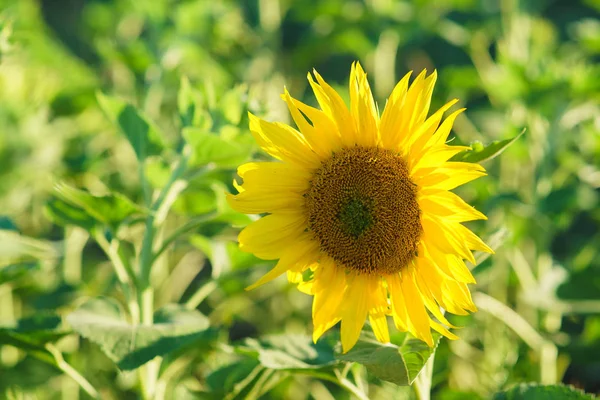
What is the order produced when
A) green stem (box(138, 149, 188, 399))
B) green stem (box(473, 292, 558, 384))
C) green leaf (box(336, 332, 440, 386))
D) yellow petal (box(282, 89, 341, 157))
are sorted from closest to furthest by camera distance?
1. green leaf (box(336, 332, 440, 386))
2. yellow petal (box(282, 89, 341, 157))
3. green stem (box(138, 149, 188, 399))
4. green stem (box(473, 292, 558, 384))

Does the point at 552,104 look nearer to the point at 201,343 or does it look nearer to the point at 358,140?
the point at 358,140

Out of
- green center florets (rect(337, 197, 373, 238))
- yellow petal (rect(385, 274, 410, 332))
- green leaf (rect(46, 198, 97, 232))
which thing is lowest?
green leaf (rect(46, 198, 97, 232))

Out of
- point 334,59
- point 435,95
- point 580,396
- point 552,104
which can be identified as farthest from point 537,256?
point 334,59

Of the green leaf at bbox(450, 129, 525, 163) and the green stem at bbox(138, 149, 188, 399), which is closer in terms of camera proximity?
the green leaf at bbox(450, 129, 525, 163)

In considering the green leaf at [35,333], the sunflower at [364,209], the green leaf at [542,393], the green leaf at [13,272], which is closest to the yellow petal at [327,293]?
the sunflower at [364,209]

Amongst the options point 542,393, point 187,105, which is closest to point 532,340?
point 542,393

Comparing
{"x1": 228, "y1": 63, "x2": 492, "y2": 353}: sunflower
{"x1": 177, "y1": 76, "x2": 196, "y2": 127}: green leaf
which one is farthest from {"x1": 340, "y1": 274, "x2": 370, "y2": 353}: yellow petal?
{"x1": 177, "y1": 76, "x2": 196, "y2": 127}: green leaf

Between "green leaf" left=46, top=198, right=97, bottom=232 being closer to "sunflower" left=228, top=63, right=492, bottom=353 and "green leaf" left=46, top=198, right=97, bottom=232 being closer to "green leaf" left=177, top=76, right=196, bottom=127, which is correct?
"green leaf" left=177, top=76, right=196, bottom=127

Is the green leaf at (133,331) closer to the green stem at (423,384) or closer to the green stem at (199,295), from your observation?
the green stem at (199,295)
